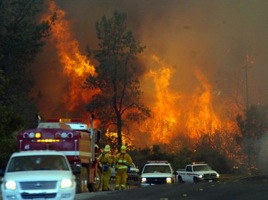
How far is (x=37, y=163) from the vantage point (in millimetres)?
14781

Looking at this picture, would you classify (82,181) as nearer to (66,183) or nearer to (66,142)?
(66,142)

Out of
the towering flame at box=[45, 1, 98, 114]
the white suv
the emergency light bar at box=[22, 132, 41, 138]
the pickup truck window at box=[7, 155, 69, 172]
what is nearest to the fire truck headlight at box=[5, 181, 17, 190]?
the pickup truck window at box=[7, 155, 69, 172]

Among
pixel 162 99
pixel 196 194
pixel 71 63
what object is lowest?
pixel 196 194

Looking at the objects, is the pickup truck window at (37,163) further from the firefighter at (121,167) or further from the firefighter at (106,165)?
the firefighter at (106,165)

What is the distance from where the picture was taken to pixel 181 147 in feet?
169

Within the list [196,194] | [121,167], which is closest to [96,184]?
[121,167]

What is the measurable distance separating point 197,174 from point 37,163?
1947cm

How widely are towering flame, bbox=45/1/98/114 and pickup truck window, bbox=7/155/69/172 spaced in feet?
116

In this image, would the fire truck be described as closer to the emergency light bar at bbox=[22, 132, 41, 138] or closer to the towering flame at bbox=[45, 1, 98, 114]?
the emergency light bar at bbox=[22, 132, 41, 138]

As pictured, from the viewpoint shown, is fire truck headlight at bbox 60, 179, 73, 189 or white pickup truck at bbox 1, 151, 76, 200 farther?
fire truck headlight at bbox 60, 179, 73, 189

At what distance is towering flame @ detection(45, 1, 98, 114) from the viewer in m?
50.7

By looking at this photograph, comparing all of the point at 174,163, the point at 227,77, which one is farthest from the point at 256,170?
the point at 227,77

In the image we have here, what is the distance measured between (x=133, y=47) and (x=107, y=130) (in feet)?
25.9

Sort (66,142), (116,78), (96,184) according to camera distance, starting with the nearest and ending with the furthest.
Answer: (66,142) → (96,184) → (116,78)
